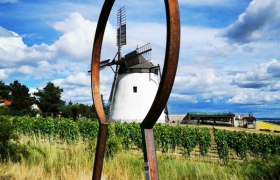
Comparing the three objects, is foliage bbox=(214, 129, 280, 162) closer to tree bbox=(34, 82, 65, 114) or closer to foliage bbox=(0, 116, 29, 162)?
foliage bbox=(0, 116, 29, 162)

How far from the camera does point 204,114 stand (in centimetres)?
5284

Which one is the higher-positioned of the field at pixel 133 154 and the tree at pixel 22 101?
the tree at pixel 22 101

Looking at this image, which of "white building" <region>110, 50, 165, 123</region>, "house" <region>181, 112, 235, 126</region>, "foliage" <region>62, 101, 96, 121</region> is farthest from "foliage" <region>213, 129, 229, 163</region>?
"house" <region>181, 112, 235, 126</region>

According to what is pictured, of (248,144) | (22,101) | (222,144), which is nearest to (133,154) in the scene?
(222,144)

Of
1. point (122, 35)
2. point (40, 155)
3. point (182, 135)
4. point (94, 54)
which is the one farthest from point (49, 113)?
point (94, 54)

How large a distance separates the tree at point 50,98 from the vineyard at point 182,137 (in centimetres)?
2821

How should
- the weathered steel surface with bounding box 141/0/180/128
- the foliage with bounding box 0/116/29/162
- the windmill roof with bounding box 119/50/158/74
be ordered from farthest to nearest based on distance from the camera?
the windmill roof with bounding box 119/50/158/74 < the foliage with bounding box 0/116/29/162 < the weathered steel surface with bounding box 141/0/180/128

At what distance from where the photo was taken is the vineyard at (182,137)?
1852 centimetres

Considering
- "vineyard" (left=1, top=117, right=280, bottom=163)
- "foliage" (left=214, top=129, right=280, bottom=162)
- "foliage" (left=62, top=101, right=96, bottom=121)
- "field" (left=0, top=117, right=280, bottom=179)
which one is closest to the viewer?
"field" (left=0, top=117, right=280, bottom=179)

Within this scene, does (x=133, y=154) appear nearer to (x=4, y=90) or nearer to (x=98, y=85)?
(x=98, y=85)

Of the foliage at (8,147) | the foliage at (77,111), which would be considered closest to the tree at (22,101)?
the foliage at (77,111)

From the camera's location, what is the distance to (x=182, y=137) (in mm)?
20250

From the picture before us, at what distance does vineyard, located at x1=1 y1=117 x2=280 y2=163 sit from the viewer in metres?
18.5

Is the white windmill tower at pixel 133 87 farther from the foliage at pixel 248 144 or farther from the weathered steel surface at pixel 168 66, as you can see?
the weathered steel surface at pixel 168 66
